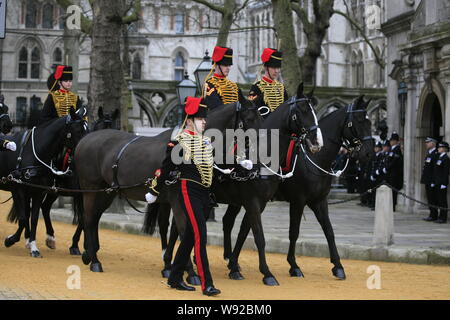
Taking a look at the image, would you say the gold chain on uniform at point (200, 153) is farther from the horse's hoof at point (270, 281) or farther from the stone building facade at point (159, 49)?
the stone building facade at point (159, 49)

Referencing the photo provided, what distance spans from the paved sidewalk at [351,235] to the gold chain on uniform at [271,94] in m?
3.40

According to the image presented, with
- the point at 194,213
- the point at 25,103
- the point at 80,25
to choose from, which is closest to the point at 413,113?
the point at 80,25

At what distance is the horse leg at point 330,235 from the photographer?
13.5m

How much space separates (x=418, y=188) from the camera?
25219mm

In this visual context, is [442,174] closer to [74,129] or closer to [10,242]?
[74,129]

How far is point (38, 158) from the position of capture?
16.0 m

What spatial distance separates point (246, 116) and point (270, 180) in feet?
3.49

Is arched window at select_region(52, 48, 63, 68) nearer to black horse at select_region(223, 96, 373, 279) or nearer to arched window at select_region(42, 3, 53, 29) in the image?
arched window at select_region(42, 3, 53, 29)

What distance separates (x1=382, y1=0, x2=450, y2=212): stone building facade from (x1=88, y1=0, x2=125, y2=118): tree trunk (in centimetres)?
773

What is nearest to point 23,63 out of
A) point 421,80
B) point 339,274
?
point 421,80

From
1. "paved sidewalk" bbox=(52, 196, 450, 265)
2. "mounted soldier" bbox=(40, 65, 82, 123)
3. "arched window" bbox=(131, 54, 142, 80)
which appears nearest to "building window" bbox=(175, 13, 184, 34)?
"arched window" bbox=(131, 54, 142, 80)

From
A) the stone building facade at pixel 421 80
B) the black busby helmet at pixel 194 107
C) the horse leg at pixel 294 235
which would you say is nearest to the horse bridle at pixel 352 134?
the horse leg at pixel 294 235

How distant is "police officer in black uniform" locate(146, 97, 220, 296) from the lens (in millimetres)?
11523
